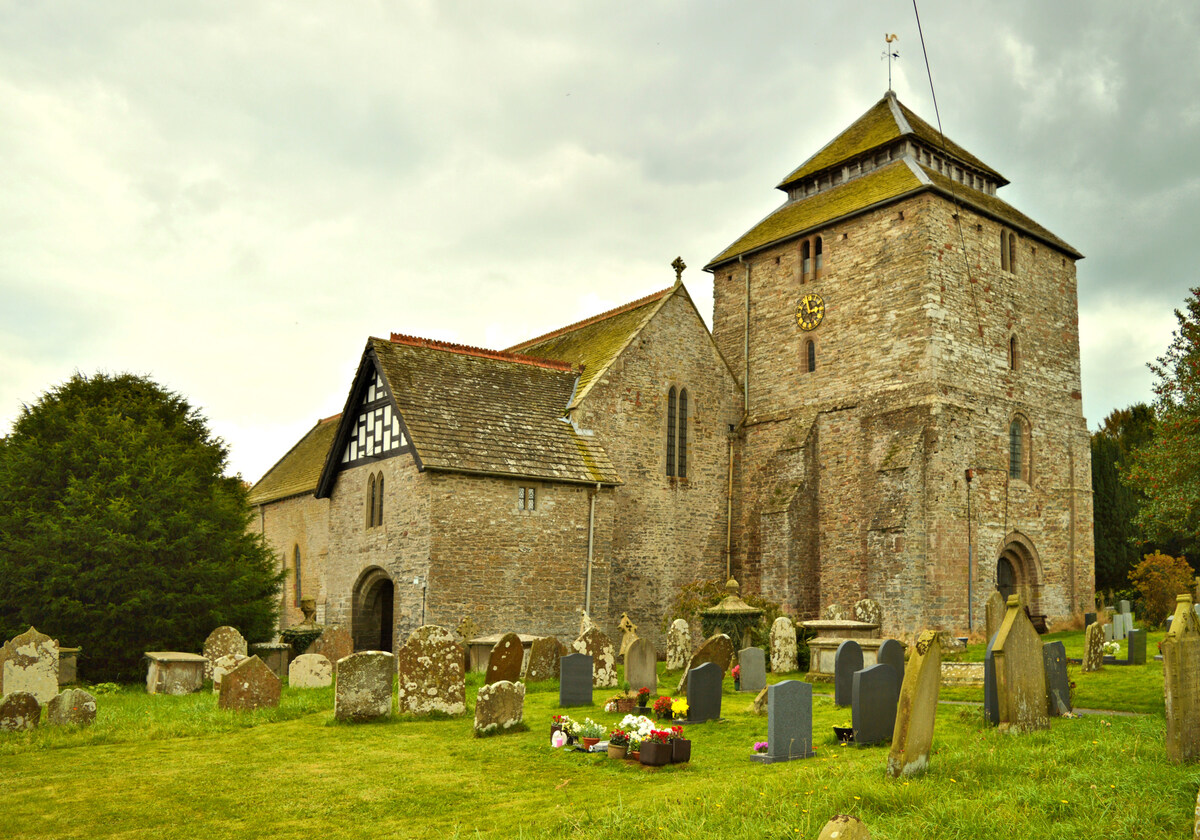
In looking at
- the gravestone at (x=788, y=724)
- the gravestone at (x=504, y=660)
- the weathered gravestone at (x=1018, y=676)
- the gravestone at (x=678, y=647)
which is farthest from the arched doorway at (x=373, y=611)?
the weathered gravestone at (x=1018, y=676)

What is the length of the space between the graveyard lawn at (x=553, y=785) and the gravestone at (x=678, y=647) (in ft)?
25.3

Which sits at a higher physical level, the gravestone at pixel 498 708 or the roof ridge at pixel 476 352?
the roof ridge at pixel 476 352

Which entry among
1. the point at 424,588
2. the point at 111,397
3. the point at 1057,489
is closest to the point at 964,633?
the point at 1057,489

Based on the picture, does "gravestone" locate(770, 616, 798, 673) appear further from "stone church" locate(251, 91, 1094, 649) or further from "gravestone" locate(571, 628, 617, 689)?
"stone church" locate(251, 91, 1094, 649)

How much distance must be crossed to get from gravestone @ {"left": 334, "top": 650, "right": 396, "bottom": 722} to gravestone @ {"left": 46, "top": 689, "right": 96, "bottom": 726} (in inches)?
130

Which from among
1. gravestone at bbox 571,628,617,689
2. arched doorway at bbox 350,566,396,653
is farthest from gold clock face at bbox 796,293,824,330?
arched doorway at bbox 350,566,396,653

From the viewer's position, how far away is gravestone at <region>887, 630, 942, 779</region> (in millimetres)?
7996

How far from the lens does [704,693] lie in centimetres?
1238

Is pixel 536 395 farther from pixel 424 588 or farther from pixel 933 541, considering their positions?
pixel 933 541

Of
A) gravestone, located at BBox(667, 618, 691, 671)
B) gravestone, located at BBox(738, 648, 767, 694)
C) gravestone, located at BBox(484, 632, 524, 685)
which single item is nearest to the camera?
gravestone, located at BBox(484, 632, 524, 685)

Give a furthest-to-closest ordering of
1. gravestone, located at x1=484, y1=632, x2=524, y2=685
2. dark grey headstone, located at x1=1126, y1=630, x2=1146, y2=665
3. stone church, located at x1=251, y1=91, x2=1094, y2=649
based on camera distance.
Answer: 1. stone church, located at x1=251, y1=91, x2=1094, y2=649
2. dark grey headstone, located at x1=1126, y1=630, x2=1146, y2=665
3. gravestone, located at x1=484, y1=632, x2=524, y2=685

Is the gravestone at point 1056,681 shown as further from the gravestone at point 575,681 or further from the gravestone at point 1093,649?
the gravestone at point 575,681

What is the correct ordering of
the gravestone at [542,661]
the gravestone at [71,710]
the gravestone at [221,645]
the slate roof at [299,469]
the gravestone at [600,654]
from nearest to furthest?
the gravestone at [71,710] < the gravestone at [600,654] < the gravestone at [542,661] < the gravestone at [221,645] < the slate roof at [299,469]

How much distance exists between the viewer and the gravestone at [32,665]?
14492 millimetres
